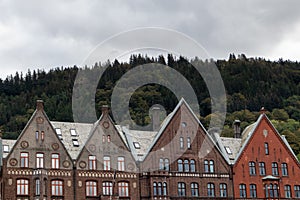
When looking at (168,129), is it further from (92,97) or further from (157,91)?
(157,91)

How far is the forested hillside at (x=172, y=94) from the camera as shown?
130 meters

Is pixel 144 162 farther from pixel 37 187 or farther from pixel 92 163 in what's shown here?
pixel 37 187

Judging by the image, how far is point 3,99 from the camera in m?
178

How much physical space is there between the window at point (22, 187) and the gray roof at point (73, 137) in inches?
281

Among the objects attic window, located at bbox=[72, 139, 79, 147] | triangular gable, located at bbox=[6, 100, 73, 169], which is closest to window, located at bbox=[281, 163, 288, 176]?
attic window, located at bbox=[72, 139, 79, 147]

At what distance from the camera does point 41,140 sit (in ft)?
219

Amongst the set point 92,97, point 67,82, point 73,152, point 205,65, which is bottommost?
point 73,152

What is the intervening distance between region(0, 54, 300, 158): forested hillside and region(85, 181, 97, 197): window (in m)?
48.4

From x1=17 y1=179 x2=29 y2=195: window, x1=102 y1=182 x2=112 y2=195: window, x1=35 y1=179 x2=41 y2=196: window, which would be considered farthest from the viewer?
x1=102 y1=182 x2=112 y2=195: window

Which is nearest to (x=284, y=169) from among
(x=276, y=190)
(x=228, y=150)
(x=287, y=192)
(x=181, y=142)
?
(x=287, y=192)

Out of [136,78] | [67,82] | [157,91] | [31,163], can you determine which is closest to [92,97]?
[136,78]

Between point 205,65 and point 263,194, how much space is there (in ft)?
145

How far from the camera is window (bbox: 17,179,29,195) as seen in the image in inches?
2501

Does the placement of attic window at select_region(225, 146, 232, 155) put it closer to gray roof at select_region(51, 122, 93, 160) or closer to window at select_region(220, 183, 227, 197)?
window at select_region(220, 183, 227, 197)
